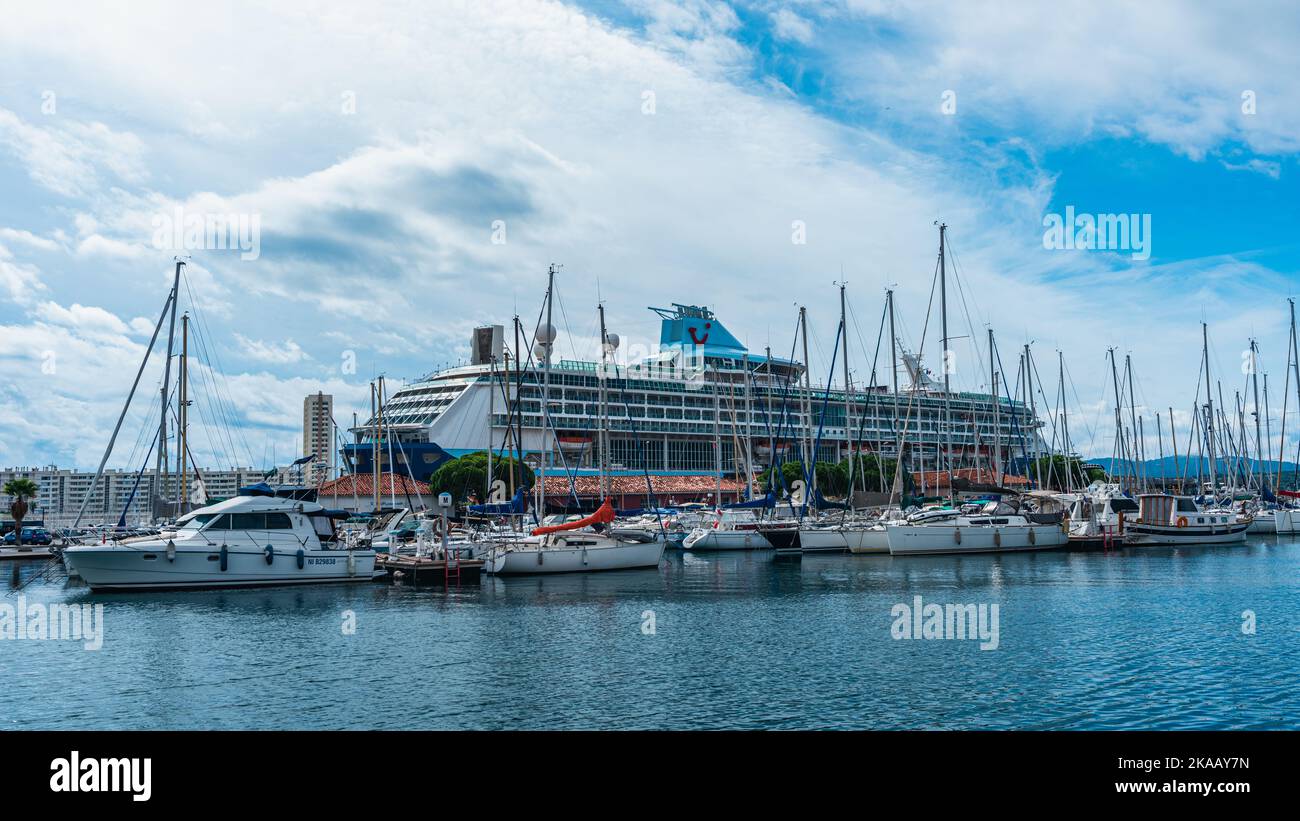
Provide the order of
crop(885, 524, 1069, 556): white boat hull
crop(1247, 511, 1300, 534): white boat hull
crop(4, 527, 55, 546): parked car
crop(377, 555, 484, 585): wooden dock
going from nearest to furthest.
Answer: crop(377, 555, 484, 585): wooden dock → crop(885, 524, 1069, 556): white boat hull → crop(4, 527, 55, 546): parked car → crop(1247, 511, 1300, 534): white boat hull

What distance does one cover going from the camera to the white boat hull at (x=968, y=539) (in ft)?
181

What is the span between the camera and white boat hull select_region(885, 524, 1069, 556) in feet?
181

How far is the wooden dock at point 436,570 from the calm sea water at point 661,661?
2284mm

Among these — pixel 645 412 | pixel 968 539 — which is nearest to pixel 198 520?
pixel 968 539

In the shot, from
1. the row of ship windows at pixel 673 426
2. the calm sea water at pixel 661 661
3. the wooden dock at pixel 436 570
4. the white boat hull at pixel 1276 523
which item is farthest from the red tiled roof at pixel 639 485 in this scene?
the calm sea water at pixel 661 661

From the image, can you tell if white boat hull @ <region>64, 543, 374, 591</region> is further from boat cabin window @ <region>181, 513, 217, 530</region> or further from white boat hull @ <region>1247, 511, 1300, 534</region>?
white boat hull @ <region>1247, 511, 1300, 534</region>

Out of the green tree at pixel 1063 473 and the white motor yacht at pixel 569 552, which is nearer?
the white motor yacht at pixel 569 552

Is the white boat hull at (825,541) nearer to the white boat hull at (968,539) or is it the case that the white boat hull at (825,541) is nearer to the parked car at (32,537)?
the white boat hull at (968,539)

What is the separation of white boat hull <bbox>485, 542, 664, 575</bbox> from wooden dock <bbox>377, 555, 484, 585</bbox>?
1.39m

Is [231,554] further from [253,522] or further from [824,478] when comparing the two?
[824,478]

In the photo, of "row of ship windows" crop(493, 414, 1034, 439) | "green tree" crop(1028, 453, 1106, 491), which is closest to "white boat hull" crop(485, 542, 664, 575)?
"green tree" crop(1028, 453, 1106, 491)

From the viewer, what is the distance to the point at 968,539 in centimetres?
5675
